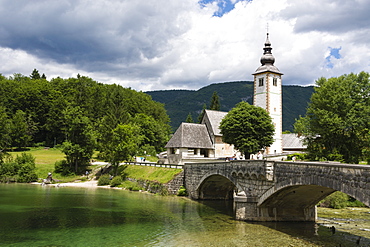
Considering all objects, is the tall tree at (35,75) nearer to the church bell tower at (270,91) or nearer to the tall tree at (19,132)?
Result: the tall tree at (19,132)

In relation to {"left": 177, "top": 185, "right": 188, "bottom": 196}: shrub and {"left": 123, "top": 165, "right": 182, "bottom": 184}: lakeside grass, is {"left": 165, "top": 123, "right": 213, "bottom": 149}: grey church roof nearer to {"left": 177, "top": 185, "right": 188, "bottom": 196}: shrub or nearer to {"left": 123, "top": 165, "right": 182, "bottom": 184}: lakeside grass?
{"left": 123, "top": 165, "right": 182, "bottom": 184}: lakeside grass

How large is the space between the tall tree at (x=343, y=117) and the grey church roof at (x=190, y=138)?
21.6 meters

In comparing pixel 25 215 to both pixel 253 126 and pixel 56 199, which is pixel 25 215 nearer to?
pixel 56 199

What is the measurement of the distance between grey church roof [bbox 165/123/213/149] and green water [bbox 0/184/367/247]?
77.4 ft

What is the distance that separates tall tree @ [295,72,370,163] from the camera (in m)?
38.3

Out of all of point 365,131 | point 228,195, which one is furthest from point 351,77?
point 228,195

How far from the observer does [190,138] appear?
58.1 meters

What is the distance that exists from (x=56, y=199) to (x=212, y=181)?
58.4 feet

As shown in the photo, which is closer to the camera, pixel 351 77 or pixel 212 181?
pixel 212 181

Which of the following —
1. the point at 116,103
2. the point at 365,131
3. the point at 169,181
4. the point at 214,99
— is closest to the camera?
the point at 365,131

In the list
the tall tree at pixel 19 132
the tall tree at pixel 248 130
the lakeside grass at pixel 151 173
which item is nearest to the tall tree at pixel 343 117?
the tall tree at pixel 248 130

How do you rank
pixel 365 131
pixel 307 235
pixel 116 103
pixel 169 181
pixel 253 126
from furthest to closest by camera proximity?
pixel 116 103 < pixel 253 126 < pixel 169 181 < pixel 365 131 < pixel 307 235

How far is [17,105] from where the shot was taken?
84188 millimetres

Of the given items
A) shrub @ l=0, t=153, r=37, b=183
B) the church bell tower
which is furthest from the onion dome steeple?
shrub @ l=0, t=153, r=37, b=183
